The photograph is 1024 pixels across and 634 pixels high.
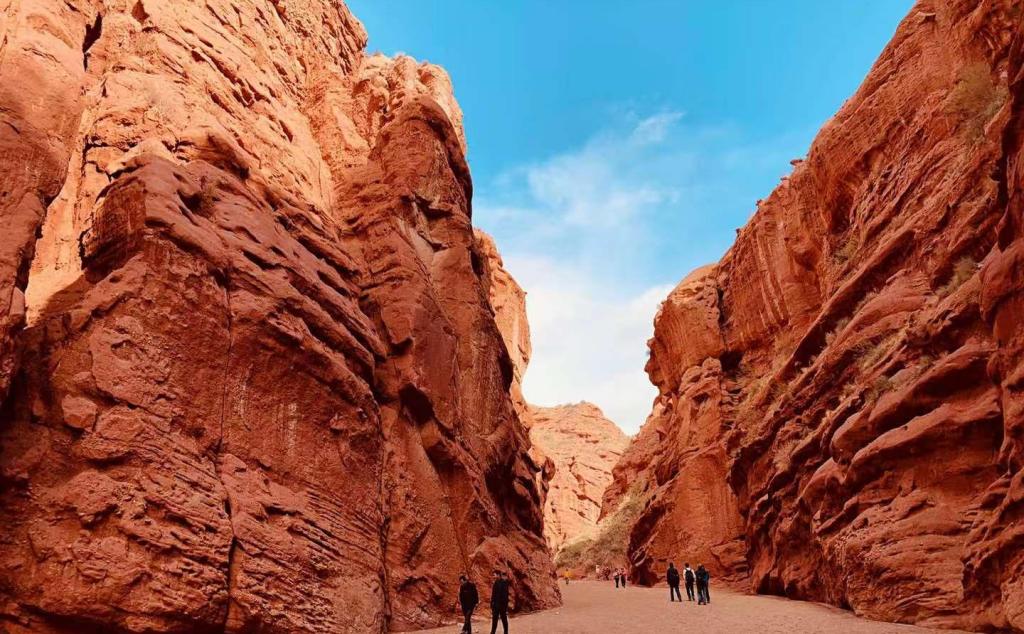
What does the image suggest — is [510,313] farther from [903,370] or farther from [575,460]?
[903,370]

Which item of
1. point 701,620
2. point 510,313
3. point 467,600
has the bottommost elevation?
point 701,620

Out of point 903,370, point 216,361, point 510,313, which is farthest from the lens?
point 510,313

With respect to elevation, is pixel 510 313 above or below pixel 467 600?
above

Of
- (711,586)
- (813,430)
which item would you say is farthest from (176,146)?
(711,586)

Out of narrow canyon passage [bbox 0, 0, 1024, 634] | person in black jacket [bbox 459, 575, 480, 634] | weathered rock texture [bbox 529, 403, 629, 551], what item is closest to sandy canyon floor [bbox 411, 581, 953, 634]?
narrow canyon passage [bbox 0, 0, 1024, 634]

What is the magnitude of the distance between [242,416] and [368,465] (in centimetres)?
329

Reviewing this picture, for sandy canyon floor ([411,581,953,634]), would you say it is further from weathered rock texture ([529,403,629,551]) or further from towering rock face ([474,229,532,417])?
weathered rock texture ([529,403,629,551])

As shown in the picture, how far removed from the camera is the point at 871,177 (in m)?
23.0

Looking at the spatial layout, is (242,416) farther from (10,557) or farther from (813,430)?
(813,430)

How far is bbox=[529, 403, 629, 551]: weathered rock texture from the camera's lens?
84.4m

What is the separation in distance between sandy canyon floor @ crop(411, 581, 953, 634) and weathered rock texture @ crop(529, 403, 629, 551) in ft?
167

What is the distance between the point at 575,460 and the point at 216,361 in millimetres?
86704

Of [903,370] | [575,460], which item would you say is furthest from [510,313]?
[903,370]

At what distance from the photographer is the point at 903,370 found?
14.0 meters
